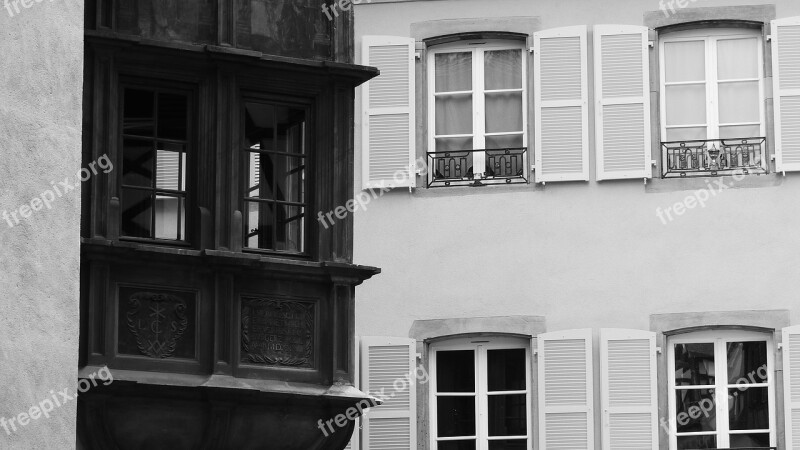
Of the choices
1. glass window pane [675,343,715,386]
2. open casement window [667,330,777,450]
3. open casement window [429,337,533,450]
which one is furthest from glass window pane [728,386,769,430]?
open casement window [429,337,533,450]

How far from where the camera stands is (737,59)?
24.4 metres

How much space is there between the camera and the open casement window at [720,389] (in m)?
23.8

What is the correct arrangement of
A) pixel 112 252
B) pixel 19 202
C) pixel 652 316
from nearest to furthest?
pixel 19 202, pixel 112 252, pixel 652 316

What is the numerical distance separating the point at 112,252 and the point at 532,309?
5697 millimetres

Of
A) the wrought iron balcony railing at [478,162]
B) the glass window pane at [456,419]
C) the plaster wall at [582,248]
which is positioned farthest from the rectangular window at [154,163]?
the glass window pane at [456,419]

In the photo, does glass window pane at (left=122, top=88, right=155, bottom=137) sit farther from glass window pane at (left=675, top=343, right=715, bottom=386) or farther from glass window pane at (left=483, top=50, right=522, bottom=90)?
glass window pane at (left=675, top=343, right=715, bottom=386)

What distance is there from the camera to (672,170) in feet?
79.3

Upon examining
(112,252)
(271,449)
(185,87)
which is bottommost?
(271,449)

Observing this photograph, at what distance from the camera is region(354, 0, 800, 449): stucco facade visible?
23.8 m

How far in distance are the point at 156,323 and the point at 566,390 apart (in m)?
5.36

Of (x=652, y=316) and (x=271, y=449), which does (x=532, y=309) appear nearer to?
(x=652, y=316)

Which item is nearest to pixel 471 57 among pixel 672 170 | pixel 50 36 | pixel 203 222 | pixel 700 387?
pixel 672 170

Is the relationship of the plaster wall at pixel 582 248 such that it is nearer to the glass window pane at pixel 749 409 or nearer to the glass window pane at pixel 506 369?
the glass window pane at pixel 506 369

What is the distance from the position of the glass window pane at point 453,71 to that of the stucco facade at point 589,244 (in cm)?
25
